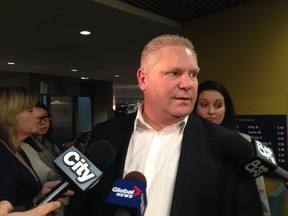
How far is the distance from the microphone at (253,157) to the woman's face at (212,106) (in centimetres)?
96

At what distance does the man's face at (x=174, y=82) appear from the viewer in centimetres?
116

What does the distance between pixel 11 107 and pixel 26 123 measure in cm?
12

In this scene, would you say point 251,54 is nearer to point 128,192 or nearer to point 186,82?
point 186,82

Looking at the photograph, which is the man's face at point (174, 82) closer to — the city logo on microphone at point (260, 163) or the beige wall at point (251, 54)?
the city logo on microphone at point (260, 163)

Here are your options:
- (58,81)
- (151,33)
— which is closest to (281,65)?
(151,33)

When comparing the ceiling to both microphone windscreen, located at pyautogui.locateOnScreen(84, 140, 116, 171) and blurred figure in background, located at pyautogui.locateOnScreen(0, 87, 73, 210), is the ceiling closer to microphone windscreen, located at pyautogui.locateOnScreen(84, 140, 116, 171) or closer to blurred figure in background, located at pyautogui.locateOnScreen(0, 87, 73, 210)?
blurred figure in background, located at pyautogui.locateOnScreen(0, 87, 73, 210)

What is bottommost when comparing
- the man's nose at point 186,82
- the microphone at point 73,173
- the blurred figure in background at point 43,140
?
the blurred figure in background at point 43,140

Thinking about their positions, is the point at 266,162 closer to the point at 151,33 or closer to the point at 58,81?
the point at 151,33

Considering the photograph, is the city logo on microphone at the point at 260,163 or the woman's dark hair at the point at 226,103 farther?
the woman's dark hair at the point at 226,103

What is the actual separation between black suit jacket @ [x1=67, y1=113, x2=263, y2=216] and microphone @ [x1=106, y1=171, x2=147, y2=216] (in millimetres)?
80

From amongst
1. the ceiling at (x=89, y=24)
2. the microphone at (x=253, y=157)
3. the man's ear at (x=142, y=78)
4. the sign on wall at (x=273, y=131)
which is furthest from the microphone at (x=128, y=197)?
the ceiling at (x=89, y=24)

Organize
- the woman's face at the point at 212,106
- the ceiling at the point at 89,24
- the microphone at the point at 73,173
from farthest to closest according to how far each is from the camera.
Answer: the ceiling at the point at 89,24, the woman's face at the point at 212,106, the microphone at the point at 73,173

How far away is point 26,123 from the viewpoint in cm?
175

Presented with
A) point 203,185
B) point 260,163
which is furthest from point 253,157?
point 203,185
